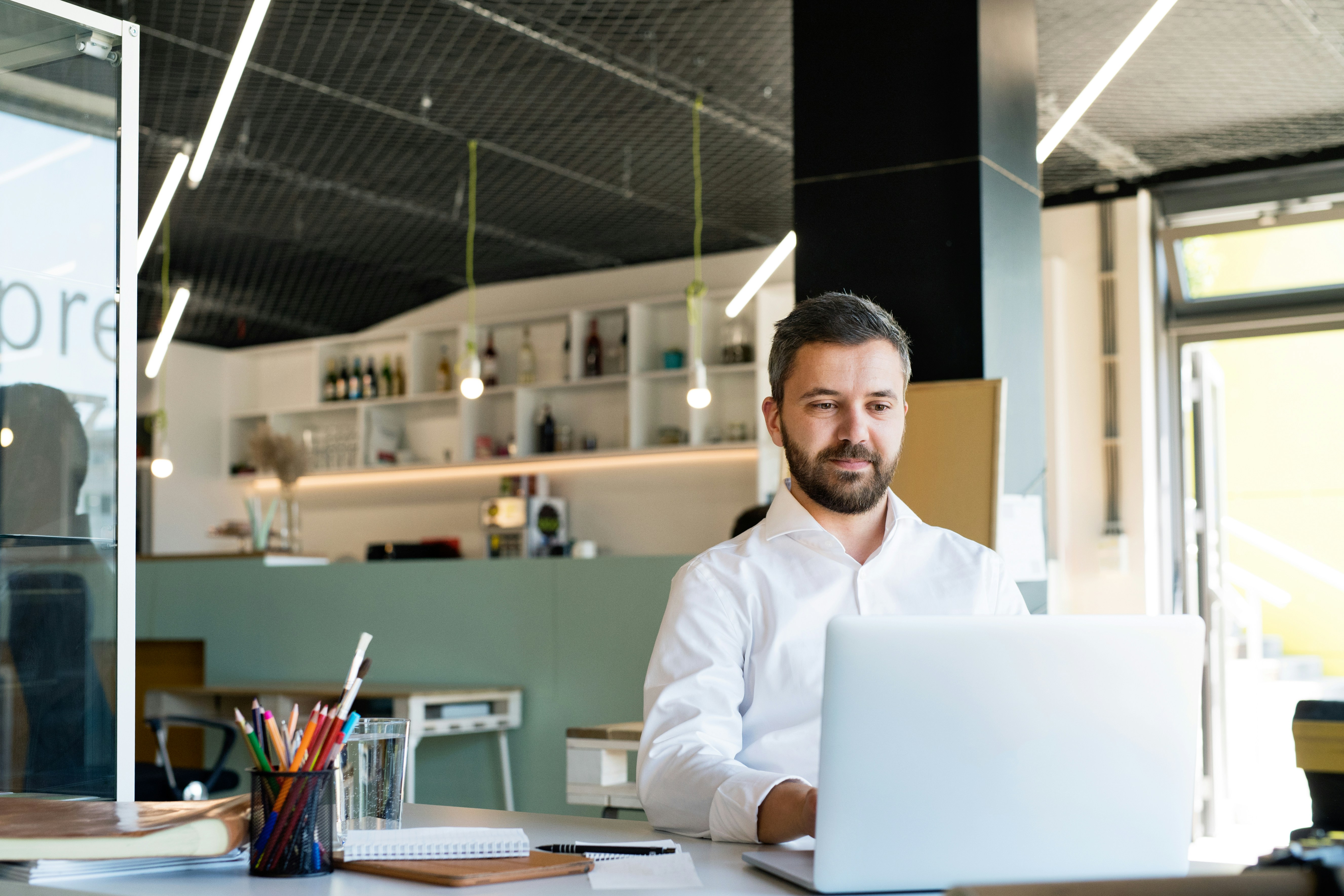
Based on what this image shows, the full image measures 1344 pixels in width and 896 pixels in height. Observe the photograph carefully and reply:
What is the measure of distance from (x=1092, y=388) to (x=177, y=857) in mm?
5750

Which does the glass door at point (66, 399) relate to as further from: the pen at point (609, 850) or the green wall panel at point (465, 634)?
the green wall panel at point (465, 634)

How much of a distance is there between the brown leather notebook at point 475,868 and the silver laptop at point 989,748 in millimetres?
272

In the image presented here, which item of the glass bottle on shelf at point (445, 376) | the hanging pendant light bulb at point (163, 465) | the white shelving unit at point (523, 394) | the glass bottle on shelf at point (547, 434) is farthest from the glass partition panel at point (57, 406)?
the glass bottle on shelf at point (445, 376)

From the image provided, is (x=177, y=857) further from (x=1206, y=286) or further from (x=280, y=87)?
(x=1206, y=286)

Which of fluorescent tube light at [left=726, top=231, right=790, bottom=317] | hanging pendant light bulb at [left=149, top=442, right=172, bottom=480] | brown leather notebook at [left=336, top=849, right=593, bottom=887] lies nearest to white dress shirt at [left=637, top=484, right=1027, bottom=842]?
brown leather notebook at [left=336, top=849, right=593, bottom=887]

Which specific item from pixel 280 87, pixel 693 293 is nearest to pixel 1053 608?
pixel 693 293

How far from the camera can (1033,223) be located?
3.92 meters

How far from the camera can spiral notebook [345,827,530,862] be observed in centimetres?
131

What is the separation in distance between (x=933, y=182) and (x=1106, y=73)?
63 cm

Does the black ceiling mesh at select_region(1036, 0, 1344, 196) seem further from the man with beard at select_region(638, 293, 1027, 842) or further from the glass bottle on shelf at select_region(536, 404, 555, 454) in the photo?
the man with beard at select_region(638, 293, 1027, 842)

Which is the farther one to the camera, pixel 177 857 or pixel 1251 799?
pixel 1251 799

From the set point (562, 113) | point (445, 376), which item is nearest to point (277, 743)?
point (562, 113)

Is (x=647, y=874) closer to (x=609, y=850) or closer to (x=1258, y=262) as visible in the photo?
(x=609, y=850)

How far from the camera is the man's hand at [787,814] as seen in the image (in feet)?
4.46
